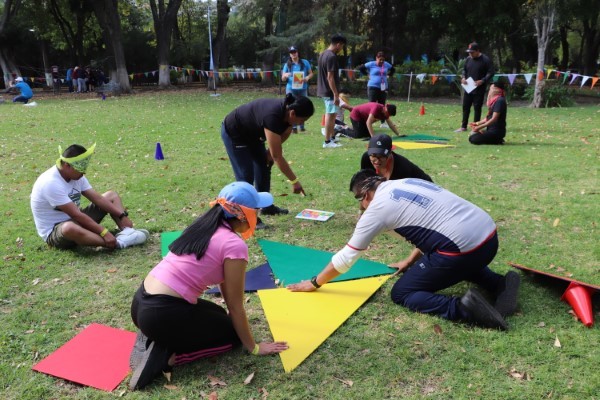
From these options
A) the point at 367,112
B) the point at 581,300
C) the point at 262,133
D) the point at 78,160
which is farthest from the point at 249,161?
the point at 367,112

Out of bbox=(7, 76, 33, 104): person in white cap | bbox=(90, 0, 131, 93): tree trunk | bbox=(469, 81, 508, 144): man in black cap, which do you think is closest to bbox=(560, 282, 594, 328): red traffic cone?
bbox=(469, 81, 508, 144): man in black cap

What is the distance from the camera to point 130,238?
430 centimetres

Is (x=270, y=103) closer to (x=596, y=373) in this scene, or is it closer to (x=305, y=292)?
(x=305, y=292)

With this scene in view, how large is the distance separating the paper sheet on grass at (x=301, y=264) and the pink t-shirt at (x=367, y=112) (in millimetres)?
4826

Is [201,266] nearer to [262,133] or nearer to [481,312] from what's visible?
[481,312]

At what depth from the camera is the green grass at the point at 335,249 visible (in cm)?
256

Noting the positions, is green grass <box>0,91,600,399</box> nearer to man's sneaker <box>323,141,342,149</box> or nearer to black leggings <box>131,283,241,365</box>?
black leggings <box>131,283,241,365</box>

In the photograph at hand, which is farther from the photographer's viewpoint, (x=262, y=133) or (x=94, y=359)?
(x=262, y=133)

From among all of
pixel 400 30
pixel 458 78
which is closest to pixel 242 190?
pixel 458 78

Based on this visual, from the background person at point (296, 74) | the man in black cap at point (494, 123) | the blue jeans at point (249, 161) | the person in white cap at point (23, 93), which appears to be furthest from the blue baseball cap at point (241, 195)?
the person in white cap at point (23, 93)

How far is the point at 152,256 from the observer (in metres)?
4.17

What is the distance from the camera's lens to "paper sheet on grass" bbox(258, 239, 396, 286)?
3766 millimetres

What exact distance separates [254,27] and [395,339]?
33844 mm

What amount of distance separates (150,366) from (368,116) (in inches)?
273
